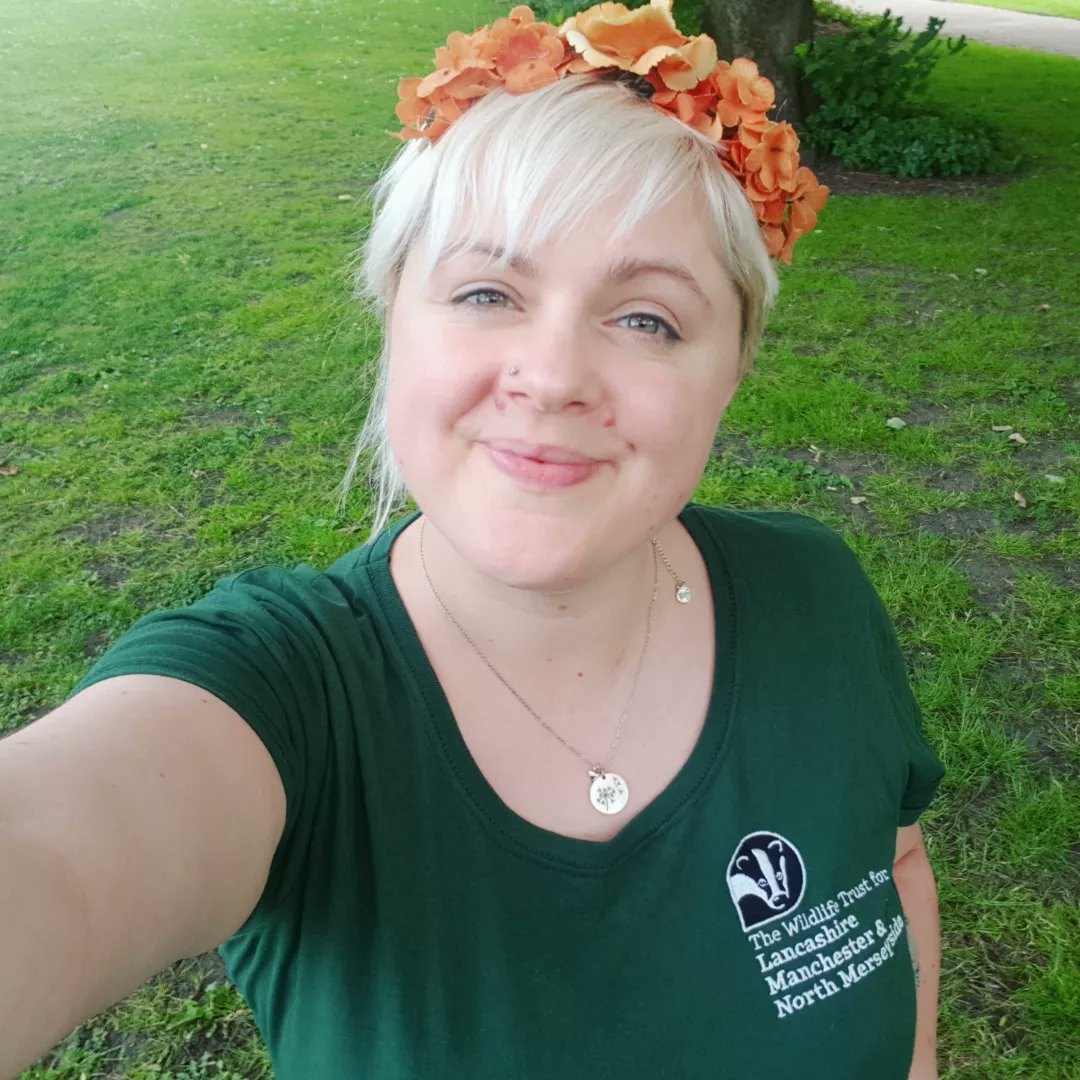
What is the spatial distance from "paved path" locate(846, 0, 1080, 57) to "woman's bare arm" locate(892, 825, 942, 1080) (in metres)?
17.7

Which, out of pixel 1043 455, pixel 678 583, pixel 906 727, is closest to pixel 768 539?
pixel 678 583

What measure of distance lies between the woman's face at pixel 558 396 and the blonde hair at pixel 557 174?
0.10 ft

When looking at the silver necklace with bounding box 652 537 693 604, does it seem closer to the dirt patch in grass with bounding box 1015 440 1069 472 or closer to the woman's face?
the woman's face

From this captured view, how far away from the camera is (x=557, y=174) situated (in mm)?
1301

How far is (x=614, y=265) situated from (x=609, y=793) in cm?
76

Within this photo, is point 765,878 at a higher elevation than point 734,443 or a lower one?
higher

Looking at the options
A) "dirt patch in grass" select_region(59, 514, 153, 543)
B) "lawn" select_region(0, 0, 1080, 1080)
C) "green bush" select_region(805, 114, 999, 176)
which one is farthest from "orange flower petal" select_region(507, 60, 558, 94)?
"green bush" select_region(805, 114, 999, 176)

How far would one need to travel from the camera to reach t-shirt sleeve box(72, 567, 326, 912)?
1178mm

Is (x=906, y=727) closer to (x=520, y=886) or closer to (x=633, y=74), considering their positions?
(x=520, y=886)

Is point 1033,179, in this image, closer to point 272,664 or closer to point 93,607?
point 93,607

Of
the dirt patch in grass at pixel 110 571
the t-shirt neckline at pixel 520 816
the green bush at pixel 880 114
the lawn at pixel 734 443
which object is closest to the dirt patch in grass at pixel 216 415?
the lawn at pixel 734 443

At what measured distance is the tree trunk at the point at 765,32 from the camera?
9.13 m

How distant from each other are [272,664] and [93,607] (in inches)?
123

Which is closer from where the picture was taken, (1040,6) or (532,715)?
(532,715)
